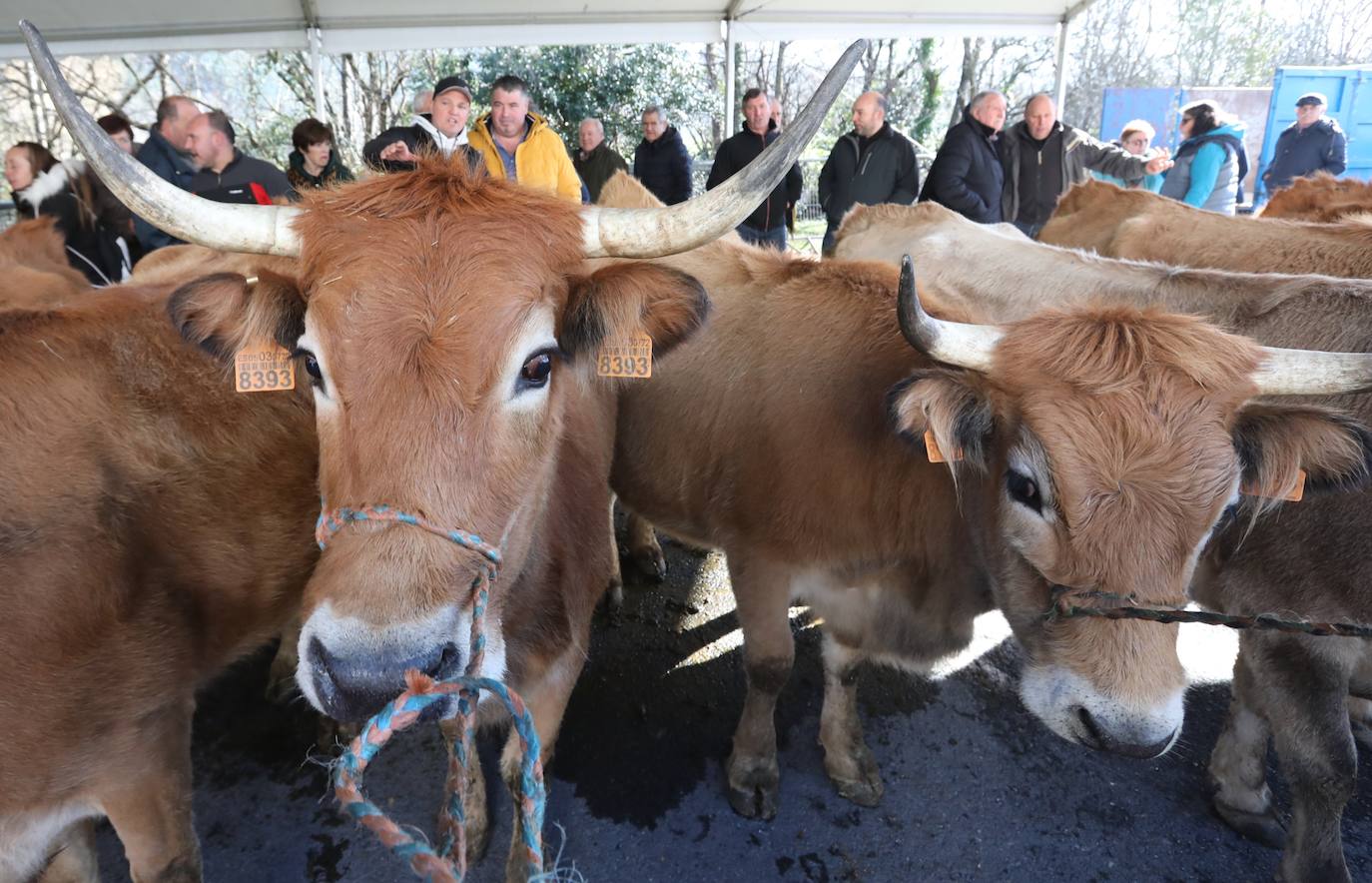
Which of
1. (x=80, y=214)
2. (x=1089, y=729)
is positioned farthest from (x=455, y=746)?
(x=80, y=214)

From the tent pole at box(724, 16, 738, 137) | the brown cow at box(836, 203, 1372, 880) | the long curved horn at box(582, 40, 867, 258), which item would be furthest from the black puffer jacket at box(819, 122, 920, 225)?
the long curved horn at box(582, 40, 867, 258)

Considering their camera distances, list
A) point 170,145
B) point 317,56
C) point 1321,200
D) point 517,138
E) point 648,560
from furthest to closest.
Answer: point 317,56 → point 170,145 → point 517,138 → point 1321,200 → point 648,560

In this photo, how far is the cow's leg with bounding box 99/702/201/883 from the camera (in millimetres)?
1956

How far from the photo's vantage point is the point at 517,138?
487 cm

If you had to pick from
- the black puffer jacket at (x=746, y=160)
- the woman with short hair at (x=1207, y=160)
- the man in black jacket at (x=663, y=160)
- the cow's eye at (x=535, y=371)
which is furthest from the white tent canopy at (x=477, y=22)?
the cow's eye at (x=535, y=371)

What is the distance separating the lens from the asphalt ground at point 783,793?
2559 millimetres

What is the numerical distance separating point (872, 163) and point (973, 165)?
2.86ft

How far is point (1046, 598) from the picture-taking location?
191cm

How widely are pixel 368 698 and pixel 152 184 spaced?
1.31 m

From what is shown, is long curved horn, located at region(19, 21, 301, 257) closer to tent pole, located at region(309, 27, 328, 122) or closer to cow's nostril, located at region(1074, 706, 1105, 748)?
cow's nostril, located at region(1074, 706, 1105, 748)

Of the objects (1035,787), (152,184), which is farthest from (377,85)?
(1035,787)

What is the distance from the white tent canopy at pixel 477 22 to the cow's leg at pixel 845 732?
26.5 ft

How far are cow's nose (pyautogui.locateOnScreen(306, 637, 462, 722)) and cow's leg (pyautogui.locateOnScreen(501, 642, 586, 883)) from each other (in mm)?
1035

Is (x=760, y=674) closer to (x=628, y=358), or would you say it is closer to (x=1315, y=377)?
(x=628, y=358)
